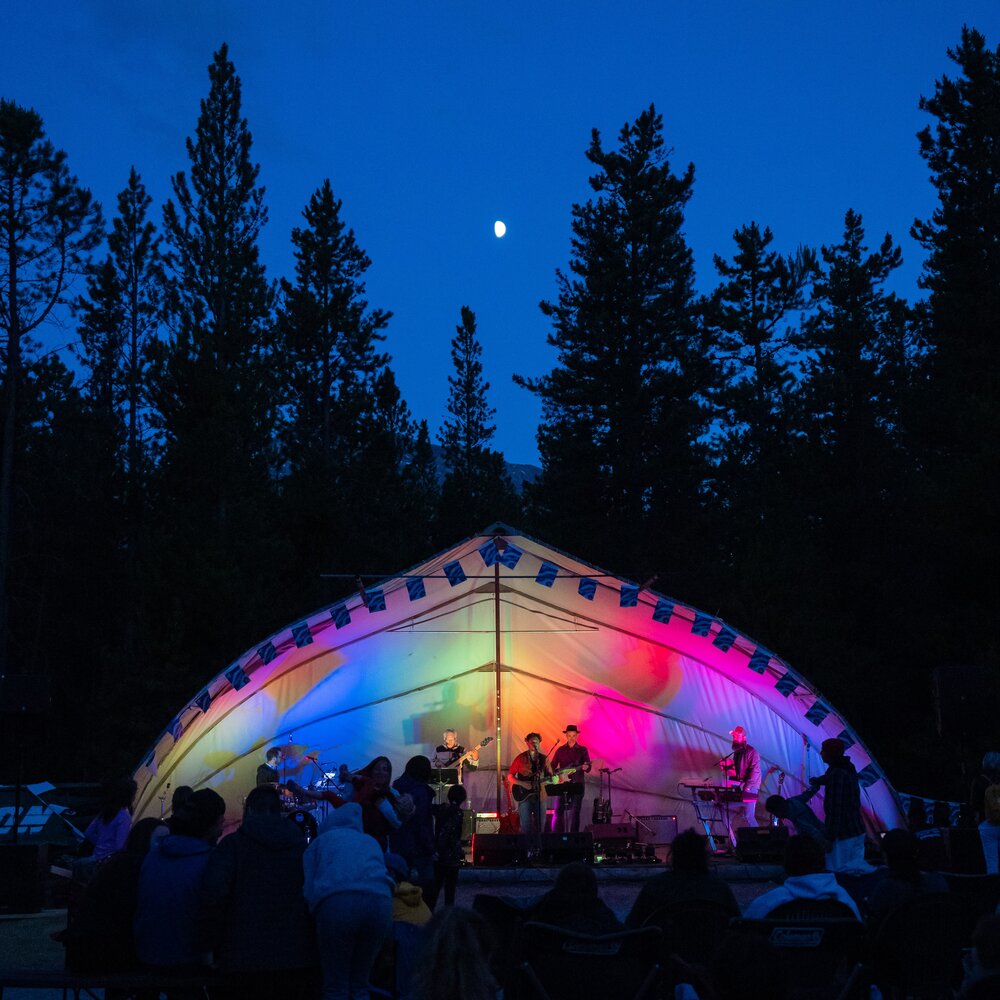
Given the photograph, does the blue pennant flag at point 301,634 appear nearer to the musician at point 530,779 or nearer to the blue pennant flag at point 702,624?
the musician at point 530,779

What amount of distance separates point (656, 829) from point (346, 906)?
38.4 feet

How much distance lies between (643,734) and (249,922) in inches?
524

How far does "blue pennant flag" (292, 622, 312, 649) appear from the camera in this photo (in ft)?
49.4

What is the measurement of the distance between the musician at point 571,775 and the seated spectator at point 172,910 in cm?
1081

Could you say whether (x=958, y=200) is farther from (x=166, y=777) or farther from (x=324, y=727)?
(x=166, y=777)

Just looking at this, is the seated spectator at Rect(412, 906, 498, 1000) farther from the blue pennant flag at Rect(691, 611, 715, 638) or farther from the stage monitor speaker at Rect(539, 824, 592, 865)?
the blue pennant flag at Rect(691, 611, 715, 638)

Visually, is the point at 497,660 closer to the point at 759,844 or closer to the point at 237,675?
the point at 237,675

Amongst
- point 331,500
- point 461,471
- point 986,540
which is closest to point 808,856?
point 986,540

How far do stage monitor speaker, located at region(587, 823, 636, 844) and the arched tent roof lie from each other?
2.79m

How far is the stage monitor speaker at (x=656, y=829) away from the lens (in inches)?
635

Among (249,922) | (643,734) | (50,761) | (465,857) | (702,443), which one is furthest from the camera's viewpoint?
(702,443)

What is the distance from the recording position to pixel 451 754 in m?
17.3

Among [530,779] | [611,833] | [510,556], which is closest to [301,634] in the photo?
[510,556]

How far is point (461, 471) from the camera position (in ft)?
128
